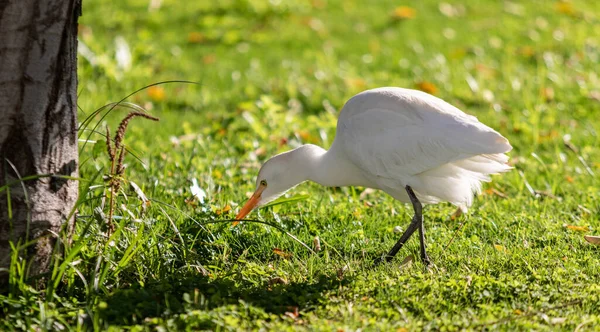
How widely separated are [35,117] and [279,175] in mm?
1509

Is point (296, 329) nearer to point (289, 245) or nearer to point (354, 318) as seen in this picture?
point (354, 318)

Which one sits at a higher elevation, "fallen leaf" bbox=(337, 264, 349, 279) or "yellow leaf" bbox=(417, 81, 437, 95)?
"yellow leaf" bbox=(417, 81, 437, 95)

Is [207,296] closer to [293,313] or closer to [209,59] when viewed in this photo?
[293,313]

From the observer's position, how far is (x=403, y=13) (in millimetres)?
10000

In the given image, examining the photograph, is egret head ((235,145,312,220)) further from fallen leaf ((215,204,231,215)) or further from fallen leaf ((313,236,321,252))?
fallen leaf ((313,236,321,252))

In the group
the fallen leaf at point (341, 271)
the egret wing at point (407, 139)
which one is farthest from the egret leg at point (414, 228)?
the fallen leaf at point (341, 271)

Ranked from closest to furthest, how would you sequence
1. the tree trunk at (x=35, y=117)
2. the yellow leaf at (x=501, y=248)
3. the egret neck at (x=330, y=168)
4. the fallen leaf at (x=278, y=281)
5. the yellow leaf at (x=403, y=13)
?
the tree trunk at (x=35, y=117)
the fallen leaf at (x=278, y=281)
the yellow leaf at (x=501, y=248)
the egret neck at (x=330, y=168)
the yellow leaf at (x=403, y=13)

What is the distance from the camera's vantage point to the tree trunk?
3471mm

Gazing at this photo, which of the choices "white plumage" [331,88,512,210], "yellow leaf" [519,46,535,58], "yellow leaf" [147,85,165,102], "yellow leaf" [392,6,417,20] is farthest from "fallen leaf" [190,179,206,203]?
"yellow leaf" [392,6,417,20]

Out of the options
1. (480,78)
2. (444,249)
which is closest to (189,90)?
(480,78)

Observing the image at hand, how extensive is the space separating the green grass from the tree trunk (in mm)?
152

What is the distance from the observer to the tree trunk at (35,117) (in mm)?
3471

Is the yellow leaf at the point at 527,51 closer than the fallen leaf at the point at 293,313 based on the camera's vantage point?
No

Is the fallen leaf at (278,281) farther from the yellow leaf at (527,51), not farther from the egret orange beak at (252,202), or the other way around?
the yellow leaf at (527,51)
